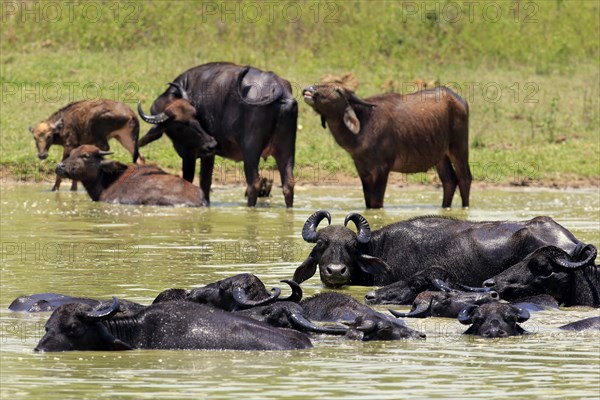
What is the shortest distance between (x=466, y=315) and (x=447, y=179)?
11.4 m

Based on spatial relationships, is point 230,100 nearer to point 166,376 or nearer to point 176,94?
point 176,94

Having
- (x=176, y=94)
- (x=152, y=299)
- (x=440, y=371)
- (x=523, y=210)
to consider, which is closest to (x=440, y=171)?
(x=523, y=210)

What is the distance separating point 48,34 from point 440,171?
563 inches

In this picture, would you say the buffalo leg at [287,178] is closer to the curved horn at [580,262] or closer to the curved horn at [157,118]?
the curved horn at [157,118]

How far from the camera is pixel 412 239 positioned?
13148 mm

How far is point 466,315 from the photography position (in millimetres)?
10445

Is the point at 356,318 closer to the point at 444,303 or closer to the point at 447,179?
the point at 444,303

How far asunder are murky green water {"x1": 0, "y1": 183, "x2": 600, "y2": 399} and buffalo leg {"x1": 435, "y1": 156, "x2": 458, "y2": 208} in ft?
1.53

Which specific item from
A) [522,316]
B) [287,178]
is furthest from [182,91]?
[522,316]

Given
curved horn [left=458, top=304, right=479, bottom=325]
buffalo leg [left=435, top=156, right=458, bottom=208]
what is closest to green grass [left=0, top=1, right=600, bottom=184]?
buffalo leg [left=435, top=156, right=458, bottom=208]

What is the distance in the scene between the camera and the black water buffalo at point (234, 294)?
10830mm

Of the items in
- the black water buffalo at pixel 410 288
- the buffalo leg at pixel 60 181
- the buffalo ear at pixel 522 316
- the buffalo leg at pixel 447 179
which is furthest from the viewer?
the buffalo leg at pixel 60 181

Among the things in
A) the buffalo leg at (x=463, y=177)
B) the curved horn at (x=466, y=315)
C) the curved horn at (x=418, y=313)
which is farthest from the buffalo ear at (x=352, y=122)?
the curved horn at (x=466, y=315)

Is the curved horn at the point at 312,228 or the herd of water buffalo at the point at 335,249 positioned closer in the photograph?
the herd of water buffalo at the point at 335,249
